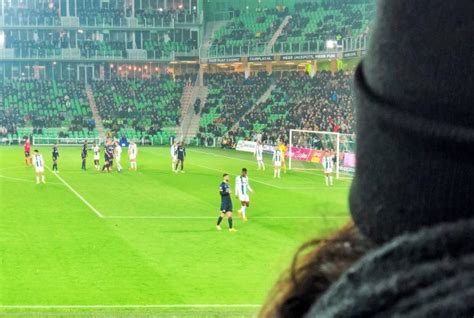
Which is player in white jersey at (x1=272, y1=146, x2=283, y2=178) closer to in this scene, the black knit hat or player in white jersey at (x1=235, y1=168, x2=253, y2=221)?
player in white jersey at (x1=235, y1=168, x2=253, y2=221)

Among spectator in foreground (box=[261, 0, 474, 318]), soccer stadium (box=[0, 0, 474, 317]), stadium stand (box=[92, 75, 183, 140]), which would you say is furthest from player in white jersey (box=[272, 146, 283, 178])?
spectator in foreground (box=[261, 0, 474, 318])

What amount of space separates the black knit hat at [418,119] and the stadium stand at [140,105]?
34682 mm

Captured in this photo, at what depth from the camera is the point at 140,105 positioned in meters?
38.5

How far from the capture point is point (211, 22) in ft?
136

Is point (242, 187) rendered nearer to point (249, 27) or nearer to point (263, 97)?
point (263, 97)

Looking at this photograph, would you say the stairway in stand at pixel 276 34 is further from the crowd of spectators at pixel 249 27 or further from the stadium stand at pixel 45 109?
the stadium stand at pixel 45 109

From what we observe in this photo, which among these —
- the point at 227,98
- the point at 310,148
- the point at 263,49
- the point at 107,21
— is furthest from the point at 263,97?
the point at 310,148

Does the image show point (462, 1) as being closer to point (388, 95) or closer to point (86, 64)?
point (388, 95)

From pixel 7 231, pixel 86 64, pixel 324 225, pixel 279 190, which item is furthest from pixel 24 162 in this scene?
pixel 324 225

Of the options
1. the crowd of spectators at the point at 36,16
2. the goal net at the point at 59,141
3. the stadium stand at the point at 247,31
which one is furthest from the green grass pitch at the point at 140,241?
the crowd of spectators at the point at 36,16

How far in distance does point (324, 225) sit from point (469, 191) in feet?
0.94

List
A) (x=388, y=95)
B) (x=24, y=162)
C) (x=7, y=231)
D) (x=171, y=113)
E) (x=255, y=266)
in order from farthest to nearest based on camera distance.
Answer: (x=171, y=113)
(x=24, y=162)
(x=7, y=231)
(x=255, y=266)
(x=388, y=95)

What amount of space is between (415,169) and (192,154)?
29.2m

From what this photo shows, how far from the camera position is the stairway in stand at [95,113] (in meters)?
36.1
